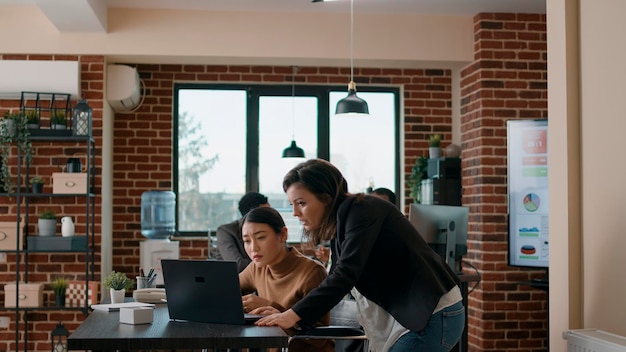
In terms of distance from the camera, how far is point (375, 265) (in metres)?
2.91

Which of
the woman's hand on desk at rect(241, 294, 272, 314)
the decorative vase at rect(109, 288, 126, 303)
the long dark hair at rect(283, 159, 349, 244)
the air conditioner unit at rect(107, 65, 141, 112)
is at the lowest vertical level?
the decorative vase at rect(109, 288, 126, 303)

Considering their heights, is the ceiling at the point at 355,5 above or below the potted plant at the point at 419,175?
above

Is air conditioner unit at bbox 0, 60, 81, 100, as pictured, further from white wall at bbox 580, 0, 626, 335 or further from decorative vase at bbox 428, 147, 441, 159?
white wall at bbox 580, 0, 626, 335

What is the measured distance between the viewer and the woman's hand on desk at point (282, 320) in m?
2.87

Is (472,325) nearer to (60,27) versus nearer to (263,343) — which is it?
(60,27)

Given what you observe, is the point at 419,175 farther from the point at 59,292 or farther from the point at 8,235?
the point at 8,235

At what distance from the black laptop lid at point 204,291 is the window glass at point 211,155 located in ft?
16.3

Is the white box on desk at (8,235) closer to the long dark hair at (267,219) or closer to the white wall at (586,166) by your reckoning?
the long dark hair at (267,219)

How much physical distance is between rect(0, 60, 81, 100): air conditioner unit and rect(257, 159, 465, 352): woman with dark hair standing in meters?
4.53

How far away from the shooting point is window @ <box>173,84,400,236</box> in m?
8.13

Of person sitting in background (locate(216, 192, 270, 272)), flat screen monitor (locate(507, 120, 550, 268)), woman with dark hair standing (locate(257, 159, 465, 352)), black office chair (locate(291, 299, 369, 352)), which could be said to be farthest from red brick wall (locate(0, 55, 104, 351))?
woman with dark hair standing (locate(257, 159, 465, 352))

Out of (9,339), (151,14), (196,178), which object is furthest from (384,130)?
(9,339)

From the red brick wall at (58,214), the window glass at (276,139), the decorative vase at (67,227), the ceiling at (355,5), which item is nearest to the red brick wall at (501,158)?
the ceiling at (355,5)

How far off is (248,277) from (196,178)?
177 inches
